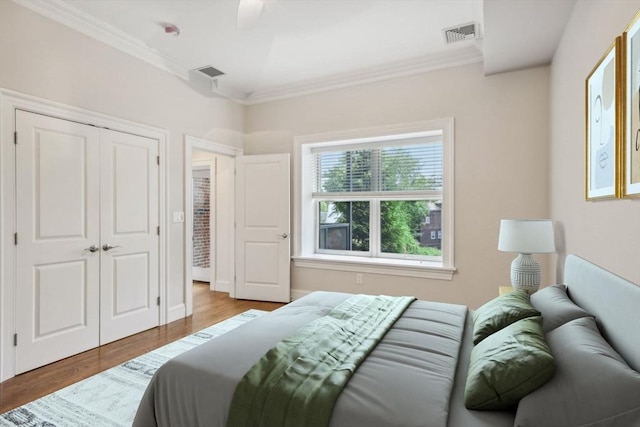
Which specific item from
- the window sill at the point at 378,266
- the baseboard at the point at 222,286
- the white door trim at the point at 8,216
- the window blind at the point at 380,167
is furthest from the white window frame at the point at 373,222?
the white door trim at the point at 8,216

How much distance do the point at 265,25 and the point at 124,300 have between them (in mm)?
2925

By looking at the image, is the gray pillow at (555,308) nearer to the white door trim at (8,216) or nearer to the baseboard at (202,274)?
the white door trim at (8,216)

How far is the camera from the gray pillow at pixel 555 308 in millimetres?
1511

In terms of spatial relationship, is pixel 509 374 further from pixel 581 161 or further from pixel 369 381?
pixel 581 161

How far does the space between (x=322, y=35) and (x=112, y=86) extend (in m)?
2.04

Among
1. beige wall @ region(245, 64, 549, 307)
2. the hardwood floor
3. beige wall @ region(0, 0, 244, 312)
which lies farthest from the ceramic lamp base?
beige wall @ region(0, 0, 244, 312)

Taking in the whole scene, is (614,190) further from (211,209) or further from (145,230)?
(211,209)

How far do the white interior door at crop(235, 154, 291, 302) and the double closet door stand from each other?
1263 mm

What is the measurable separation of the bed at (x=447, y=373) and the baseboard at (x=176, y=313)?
229 cm

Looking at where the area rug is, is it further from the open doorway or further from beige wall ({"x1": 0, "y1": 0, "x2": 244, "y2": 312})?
the open doorway

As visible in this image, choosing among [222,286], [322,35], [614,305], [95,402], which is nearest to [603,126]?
[614,305]


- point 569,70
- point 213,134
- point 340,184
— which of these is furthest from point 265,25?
point 569,70

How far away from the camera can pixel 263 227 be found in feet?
15.0

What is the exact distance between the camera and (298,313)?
7.02 ft
